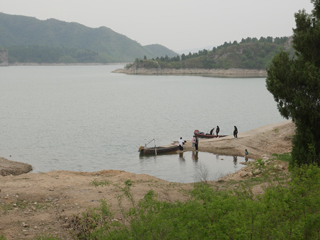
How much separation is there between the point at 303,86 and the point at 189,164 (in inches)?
598

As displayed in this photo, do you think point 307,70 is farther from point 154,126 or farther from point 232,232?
point 154,126

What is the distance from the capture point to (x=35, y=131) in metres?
46.9

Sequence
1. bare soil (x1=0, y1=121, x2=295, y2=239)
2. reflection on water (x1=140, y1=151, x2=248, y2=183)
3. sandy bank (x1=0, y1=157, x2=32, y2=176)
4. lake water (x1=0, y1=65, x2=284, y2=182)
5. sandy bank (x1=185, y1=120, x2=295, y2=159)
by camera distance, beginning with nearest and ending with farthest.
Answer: bare soil (x1=0, y1=121, x2=295, y2=239)
sandy bank (x1=0, y1=157, x2=32, y2=176)
reflection on water (x1=140, y1=151, x2=248, y2=183)
sandy bank (x1=185, y1=120, x2=295, y2=159)
lake water (x1=0, y1=65, x2=284, y2=182)

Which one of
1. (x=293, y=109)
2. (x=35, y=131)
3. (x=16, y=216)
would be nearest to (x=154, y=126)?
(x=35, y=131)

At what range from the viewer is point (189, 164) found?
30.1m

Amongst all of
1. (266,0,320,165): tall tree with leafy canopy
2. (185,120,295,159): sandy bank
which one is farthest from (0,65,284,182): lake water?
(266,0,320,165): tall tree with leafy canopy

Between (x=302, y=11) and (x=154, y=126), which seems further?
(x=154, y=126)

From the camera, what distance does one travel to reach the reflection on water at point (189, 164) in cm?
2702

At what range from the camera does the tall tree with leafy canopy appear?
1633cm

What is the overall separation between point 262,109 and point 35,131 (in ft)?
150

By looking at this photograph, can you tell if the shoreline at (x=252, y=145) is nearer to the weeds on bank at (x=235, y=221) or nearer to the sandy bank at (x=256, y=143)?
the sandy bank at (x=256, y=143)

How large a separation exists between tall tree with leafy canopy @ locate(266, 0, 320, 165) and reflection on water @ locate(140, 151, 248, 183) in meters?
9.67

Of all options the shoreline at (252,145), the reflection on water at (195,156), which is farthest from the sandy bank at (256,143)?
the reflection on water at (195,156)

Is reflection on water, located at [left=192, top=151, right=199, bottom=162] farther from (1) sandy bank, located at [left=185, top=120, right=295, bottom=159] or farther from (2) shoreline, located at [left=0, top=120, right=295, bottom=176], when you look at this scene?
(1) sandy bank, located at [left=185, top=120, right=295, bottom=159]
